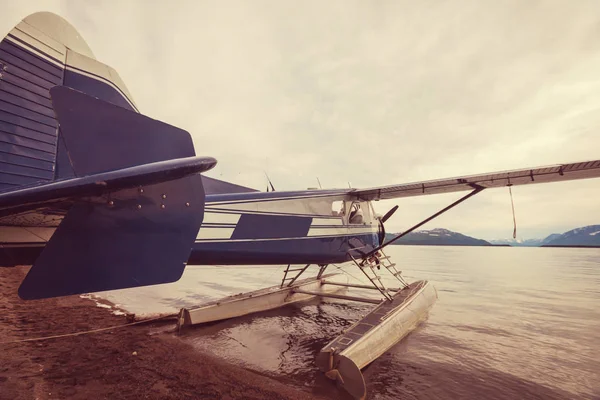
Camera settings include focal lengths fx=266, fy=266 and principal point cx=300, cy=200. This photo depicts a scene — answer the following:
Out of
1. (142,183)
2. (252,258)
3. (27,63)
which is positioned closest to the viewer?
(142,183)

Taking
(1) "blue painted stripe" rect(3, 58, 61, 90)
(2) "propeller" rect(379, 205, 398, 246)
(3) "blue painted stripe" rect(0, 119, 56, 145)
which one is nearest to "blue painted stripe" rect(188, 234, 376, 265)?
(2) "propeller" rect(379, 205, 398, 246)

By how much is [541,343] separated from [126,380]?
956 centimetres

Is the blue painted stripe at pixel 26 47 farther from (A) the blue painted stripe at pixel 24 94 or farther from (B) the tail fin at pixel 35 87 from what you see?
(A) the blue painted stripe at pixel 24 94

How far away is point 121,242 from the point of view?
9.04 feet

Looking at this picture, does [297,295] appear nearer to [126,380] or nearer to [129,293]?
[126,380]

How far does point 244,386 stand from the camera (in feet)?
13.4

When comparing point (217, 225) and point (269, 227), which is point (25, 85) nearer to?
point (217, 225)

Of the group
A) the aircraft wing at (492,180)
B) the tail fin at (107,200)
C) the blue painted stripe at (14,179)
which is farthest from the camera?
the aircraft wing at (492,180)

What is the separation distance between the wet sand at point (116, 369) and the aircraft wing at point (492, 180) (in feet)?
18.3

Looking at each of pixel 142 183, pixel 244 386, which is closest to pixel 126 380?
pixel 244 386

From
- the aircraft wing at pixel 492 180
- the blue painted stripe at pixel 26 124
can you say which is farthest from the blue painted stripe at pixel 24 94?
the aircraft wing at pixel 492 180

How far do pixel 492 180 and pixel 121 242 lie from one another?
7914mm

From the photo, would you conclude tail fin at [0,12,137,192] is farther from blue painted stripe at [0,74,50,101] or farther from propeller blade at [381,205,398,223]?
propeller blade at [381,205,398,223]

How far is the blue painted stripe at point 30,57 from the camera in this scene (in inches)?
160
